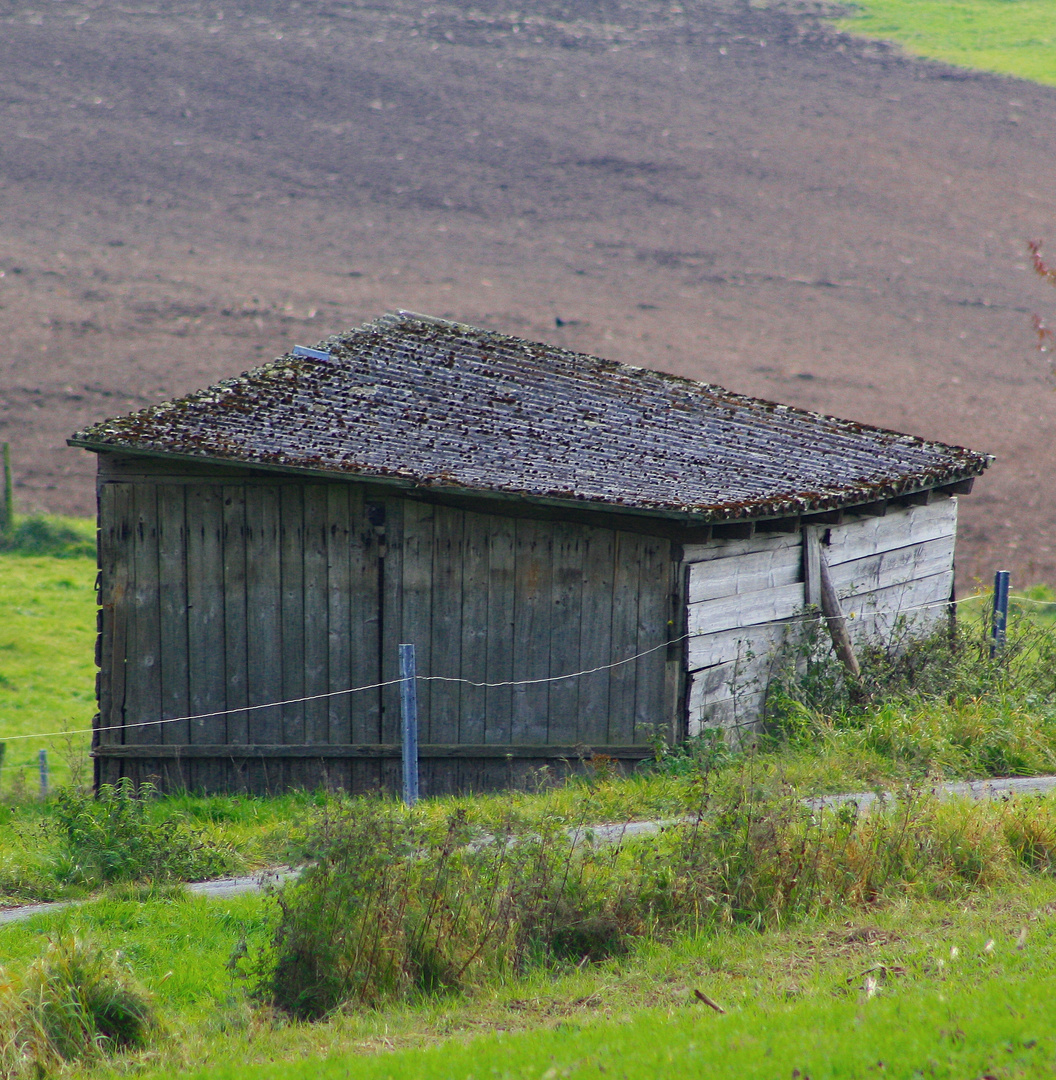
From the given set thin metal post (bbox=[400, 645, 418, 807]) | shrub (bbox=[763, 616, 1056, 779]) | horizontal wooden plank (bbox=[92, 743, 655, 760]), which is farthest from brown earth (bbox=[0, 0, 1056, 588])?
thin metal post (bbox=[400, 645, 418, 807])

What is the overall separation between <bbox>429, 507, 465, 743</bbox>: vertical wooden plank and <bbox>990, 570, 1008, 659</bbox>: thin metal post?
500 centimetres

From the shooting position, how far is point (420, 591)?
1000cm

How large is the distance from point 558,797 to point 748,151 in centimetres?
4557

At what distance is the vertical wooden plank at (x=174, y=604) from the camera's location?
10125mm

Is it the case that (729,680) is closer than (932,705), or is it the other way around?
(932,705)

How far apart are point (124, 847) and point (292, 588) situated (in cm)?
313

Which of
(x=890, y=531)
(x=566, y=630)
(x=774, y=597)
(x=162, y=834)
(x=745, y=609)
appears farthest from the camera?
(x=890, y=531)

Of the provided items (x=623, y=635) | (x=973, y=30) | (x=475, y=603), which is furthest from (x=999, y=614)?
(x=973, y=30)

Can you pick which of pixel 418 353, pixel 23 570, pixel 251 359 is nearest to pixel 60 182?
pixel 251 359

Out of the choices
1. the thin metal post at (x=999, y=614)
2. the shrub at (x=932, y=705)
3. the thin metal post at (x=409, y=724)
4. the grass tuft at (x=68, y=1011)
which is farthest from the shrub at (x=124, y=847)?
the thin metal post at (x=999, y=614)

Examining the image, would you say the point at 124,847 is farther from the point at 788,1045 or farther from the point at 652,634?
the point at 788,1045

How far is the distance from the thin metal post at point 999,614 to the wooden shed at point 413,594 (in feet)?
6.62

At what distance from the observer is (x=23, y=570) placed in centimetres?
2395

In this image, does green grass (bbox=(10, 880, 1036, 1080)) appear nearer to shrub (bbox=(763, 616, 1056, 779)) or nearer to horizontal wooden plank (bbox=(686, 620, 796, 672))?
shrub (bbox=(763, 616, 1056, 779))
